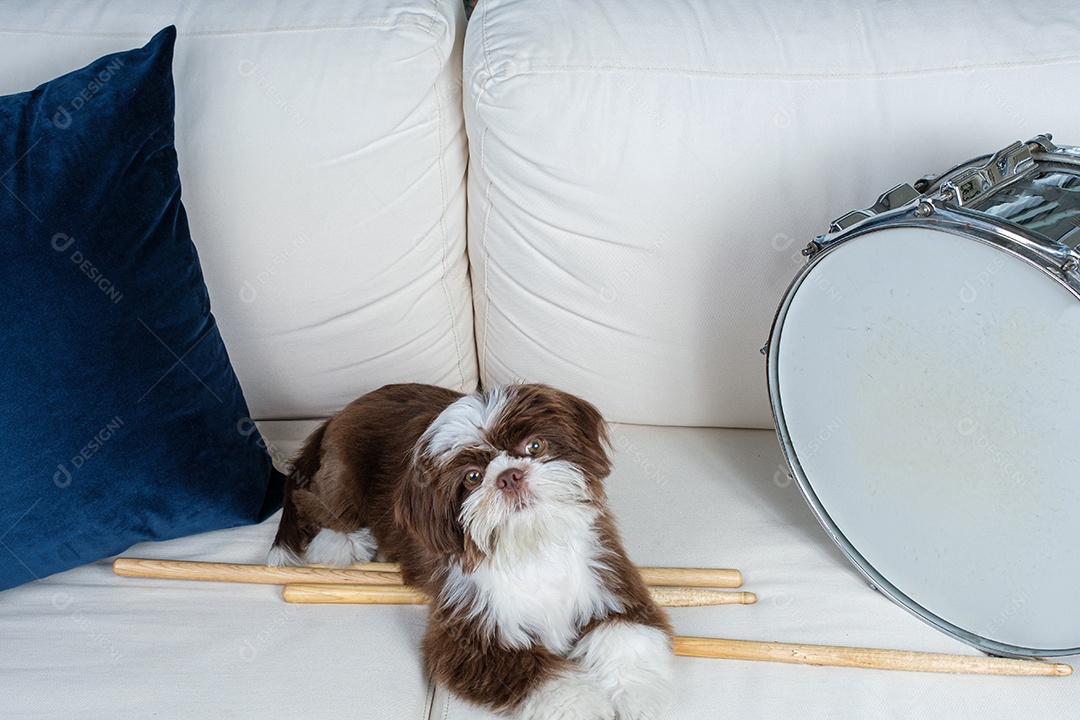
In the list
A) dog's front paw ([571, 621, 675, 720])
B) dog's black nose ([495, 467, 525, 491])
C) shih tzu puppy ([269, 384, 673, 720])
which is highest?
dog's black nose ([495, 467, 525, 491])

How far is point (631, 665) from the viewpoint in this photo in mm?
1239

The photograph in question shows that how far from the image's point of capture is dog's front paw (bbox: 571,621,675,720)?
1.21 meters

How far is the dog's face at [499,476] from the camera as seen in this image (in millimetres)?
1179

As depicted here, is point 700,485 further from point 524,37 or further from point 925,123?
point 524,37

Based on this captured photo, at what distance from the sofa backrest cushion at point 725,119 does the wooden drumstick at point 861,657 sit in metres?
0.58

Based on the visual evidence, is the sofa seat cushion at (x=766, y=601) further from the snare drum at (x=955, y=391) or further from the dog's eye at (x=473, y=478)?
the dog's eye at (x=473, y=478)

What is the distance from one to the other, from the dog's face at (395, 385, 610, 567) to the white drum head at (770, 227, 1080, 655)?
0.39 meters

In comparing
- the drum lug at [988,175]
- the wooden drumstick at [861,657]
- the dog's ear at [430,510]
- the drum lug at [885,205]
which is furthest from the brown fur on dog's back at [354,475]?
the drum lug at [988,175]

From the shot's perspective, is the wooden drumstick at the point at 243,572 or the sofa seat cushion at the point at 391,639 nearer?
the sofa seat cushion at the point at 391,639

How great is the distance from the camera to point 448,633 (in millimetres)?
1291

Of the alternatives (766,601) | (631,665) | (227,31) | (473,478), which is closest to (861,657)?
(766,601)

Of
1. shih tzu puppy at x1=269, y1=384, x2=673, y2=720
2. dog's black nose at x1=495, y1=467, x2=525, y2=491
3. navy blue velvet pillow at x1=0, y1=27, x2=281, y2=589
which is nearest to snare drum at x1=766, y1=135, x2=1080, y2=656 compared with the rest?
shih tzu puppy at x1=269, y1=384, x2=673, y2=720

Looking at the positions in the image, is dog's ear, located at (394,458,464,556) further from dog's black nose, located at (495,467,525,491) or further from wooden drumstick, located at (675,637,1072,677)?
wooden drumstick, located at (675,637,1072,677)

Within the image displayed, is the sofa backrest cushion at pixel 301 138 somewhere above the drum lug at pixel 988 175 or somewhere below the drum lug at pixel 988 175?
above
